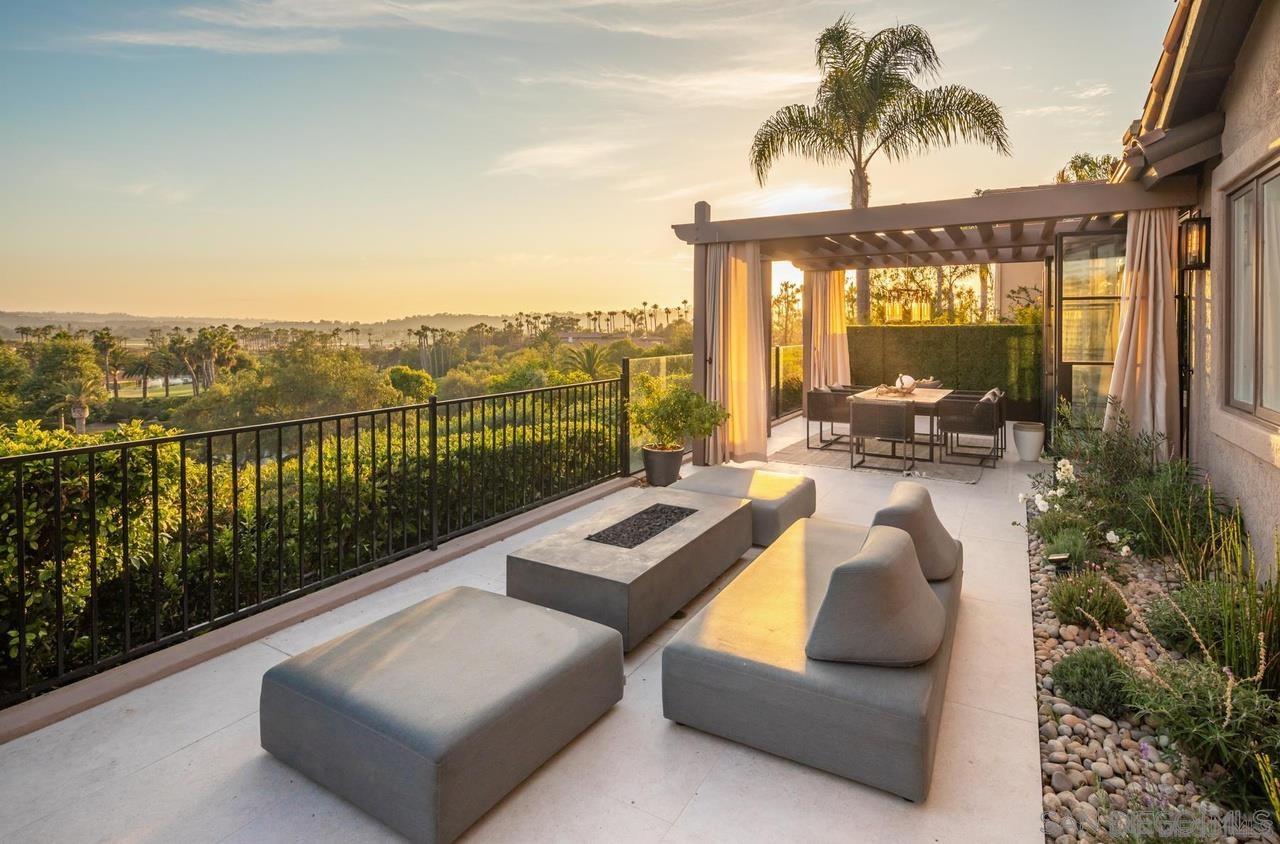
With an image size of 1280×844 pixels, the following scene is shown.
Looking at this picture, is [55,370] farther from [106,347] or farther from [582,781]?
[582,781]

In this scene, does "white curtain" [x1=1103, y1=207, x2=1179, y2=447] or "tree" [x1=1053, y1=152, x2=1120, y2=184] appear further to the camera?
"tree" [x1=1053, y1=152, x2=1120, y2=184]

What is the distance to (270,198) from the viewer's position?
77.1ft

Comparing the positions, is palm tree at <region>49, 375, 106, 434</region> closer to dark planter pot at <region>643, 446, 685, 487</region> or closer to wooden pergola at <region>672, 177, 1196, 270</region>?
dark planter pot at <region>643, 446, 685, 487</region>

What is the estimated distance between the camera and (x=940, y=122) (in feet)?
36.6

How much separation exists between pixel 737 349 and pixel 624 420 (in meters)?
1.78

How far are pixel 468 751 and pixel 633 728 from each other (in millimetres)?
759

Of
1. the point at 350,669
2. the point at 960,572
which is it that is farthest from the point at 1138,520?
the point at 350,669

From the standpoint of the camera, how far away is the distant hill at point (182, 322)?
64.0 feet

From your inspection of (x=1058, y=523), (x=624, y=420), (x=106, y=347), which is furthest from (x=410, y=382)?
(x=1058, y=523)

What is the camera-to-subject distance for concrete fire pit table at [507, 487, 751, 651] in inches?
114

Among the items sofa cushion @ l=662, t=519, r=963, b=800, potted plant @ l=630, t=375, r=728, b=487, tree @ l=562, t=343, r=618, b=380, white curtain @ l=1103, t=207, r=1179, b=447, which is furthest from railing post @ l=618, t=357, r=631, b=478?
tree @ l=562, t=343, r=618, b=380

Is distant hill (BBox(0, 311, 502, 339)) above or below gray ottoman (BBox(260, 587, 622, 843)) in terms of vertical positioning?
above

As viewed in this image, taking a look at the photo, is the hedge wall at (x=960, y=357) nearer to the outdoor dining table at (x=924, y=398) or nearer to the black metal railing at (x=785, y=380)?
the black metal railing at (x=785, y=380)

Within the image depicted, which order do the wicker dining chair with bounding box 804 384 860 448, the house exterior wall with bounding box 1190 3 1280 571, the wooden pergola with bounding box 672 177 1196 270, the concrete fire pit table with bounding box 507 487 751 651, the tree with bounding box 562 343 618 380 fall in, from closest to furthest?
the concrete fire pit table with bounding box 507 487 751 651
the house exterior wall with bounding box 1190 3 1280 571
the wooden pergola with bounding box 672 177 1196 270
the wicker dining chair with bounding box 804 384 860 448
the tree with bounding box 562 343 618 380
